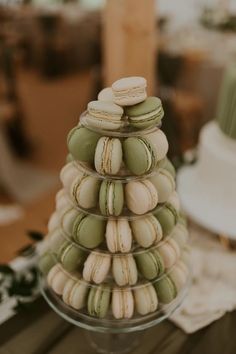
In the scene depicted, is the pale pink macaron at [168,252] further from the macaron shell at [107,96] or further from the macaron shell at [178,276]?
the macaron shell at [107,96]

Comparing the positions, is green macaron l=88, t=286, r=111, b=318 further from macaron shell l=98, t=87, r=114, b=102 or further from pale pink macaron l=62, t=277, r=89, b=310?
macaron shell l=98, t=87, r=114, b=102

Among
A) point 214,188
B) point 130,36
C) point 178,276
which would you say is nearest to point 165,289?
point 178,276

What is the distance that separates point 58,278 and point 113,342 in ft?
0.78

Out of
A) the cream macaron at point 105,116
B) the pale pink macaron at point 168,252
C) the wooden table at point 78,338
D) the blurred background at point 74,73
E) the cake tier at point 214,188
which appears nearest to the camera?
the cream macaron at point 105,116

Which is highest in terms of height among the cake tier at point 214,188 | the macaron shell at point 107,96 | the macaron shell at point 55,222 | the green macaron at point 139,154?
the macaron shell at point 107,96

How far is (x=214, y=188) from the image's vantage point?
1.24 meters

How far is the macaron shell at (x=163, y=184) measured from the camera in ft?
2.57

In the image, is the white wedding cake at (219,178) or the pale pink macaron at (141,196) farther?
the white wedding cake at (219,178)

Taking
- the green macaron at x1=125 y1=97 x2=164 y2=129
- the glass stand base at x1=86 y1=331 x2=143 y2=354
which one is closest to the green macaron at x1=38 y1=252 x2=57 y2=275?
the glass stand base at x1=86 y1=331 x2=143 y2=354

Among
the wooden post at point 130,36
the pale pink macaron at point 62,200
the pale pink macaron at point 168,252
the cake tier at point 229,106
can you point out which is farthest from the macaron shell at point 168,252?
the wooden post at point 130,36

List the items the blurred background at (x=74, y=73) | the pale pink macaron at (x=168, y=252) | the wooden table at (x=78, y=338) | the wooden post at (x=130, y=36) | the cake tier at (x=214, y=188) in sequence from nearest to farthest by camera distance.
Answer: the pale pink macaron at (x=168, y=252)
the wooden table at (x=78, y=338)
the cake tier at (x=214, y=188)
the wooden post at (x=130, y=36)
the blurred background at (x=74, y=73)

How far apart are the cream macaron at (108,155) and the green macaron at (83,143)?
0.09 ft

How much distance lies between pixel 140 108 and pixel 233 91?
574mm

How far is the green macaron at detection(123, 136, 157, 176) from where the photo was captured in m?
0.72
